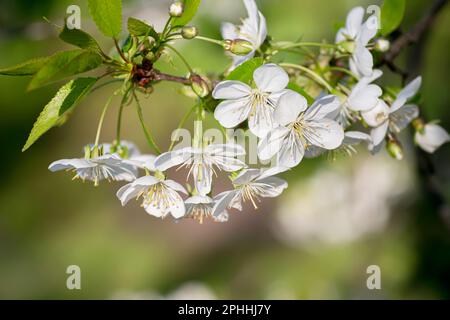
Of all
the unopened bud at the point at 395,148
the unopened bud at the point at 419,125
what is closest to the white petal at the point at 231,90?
the unopened bud at the point at 395,148

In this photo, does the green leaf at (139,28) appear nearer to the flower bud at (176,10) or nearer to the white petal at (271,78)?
the flower bud at (176,10)

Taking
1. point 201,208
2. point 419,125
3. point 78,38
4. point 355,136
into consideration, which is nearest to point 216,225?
point 419,125

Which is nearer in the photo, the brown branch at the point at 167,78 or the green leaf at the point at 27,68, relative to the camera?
the green leaf at the point at 27,68

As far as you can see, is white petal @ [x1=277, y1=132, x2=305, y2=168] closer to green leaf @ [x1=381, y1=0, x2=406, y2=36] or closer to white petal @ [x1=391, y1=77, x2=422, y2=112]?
white petal @ [x1=391, y1=77, x2=422, y2=112]

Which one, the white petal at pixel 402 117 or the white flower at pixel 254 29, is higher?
the white flower at pixel 254 29
